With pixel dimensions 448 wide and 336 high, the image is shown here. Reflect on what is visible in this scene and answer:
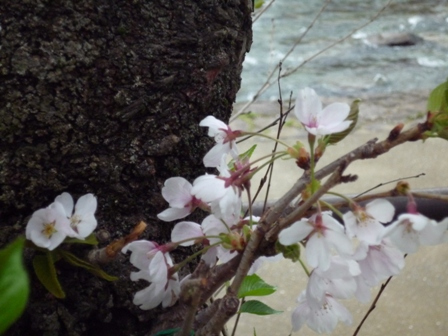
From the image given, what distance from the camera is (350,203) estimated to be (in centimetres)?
50

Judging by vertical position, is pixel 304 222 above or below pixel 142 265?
above

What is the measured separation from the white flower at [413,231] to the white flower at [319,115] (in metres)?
0.09

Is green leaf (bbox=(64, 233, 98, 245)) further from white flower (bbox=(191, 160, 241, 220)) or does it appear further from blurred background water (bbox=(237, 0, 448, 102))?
blurred background water (bbox=(237, 0, 448, 102))

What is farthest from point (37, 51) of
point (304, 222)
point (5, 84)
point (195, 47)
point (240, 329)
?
point (240, 329)

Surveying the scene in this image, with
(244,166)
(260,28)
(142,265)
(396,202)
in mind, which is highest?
(244,166)

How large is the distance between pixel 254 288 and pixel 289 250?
0.66 feet

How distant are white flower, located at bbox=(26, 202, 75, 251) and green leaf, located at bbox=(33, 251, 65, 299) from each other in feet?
0.18

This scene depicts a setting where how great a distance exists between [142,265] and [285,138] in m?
2.52

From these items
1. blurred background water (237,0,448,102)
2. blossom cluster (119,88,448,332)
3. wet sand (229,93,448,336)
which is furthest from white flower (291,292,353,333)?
blurred background water (237,0,448,102)

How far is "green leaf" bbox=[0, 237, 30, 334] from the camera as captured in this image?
1.14 feet

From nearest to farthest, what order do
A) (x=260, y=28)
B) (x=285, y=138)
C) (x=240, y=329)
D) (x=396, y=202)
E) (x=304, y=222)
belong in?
1. (x=304, y=222)
2. (x=396, y=202)
3. (x=240, y=329)
4. (x=285, y=138)
5. (x=260, y=28)

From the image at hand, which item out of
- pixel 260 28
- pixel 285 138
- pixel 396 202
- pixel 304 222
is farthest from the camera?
pixel 260 28

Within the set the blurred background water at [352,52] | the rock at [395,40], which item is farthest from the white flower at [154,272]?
the rock at [395,40]

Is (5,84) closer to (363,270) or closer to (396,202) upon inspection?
(363,270)
